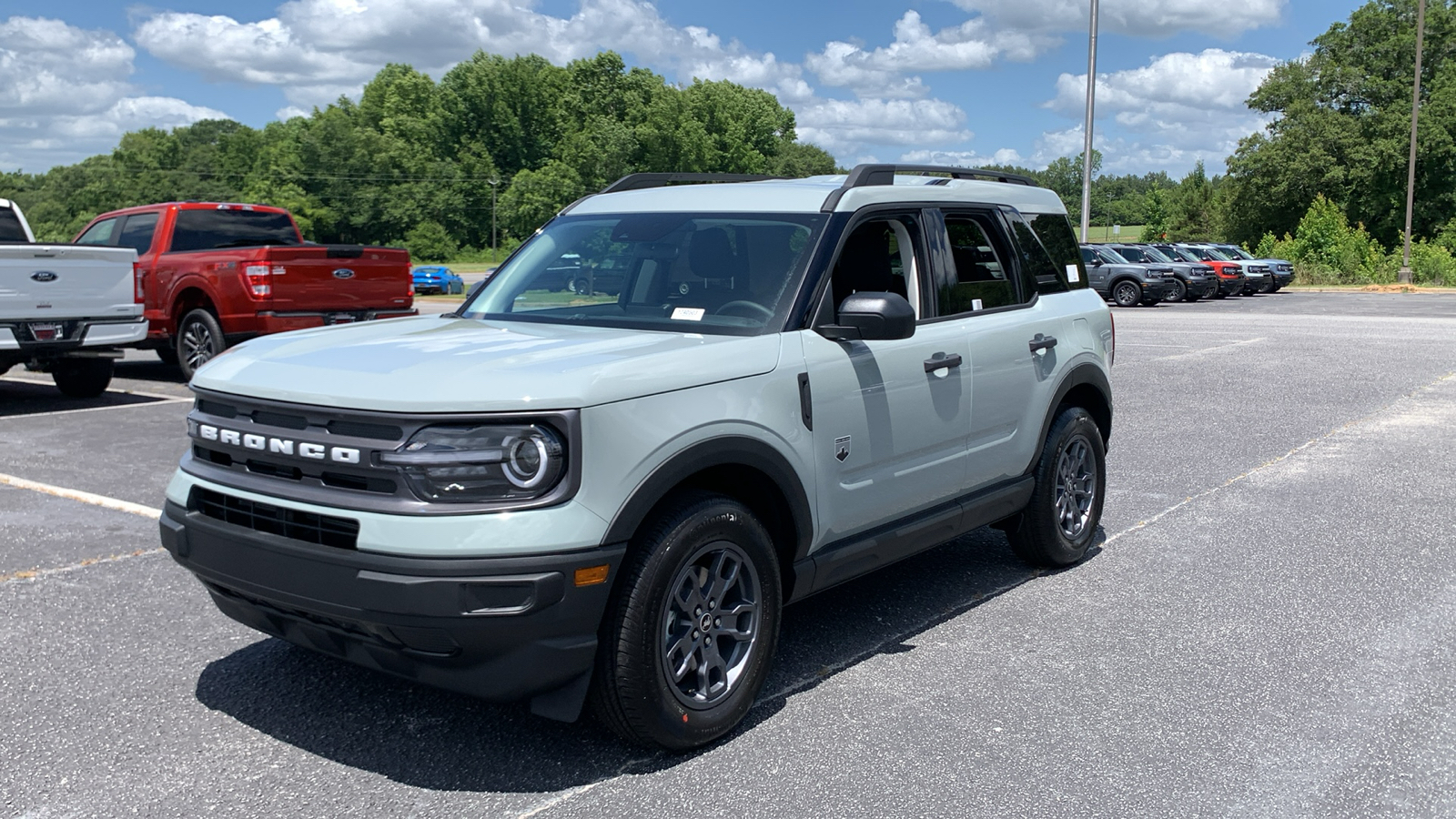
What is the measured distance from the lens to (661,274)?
4.77 meters

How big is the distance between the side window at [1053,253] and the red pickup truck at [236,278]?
8.61 meters

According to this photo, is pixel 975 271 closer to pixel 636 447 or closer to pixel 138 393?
pixel 636 447

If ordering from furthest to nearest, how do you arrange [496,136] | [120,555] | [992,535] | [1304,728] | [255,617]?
[496,136], [992,535], [120,555], [1304,728], [255,617]

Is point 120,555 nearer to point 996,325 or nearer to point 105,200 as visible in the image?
point 996,325

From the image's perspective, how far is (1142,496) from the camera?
7.83 meters

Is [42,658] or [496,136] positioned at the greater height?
[496,136]

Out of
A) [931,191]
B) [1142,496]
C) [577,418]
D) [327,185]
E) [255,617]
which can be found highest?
[327,185]

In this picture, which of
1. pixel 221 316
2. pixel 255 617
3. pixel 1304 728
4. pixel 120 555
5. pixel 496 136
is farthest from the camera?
pixel 496 136

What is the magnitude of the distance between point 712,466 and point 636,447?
1.17 ft

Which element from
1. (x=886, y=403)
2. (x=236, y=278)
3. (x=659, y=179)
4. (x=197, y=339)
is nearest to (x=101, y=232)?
(x=197, y=339)

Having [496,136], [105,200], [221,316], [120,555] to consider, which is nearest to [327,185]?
[496,136]

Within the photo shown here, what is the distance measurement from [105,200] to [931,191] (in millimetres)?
141665

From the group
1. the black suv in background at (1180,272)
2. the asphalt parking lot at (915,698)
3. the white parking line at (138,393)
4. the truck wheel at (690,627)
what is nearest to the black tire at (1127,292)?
the black suv in background at (1180,272)

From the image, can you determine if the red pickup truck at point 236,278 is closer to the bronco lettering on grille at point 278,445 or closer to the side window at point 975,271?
the side window at point 975,271
